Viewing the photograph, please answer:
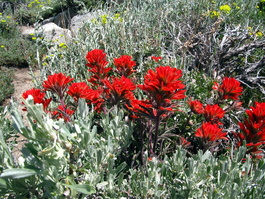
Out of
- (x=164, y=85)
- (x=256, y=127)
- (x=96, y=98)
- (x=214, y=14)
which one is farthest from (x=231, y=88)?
(x=214, y=14)

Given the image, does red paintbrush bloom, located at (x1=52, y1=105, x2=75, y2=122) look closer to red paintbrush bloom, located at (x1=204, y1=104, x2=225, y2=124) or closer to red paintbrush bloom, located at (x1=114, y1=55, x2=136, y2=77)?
red paintbrush bloom, located at (x1=114, y1=55, x2=136, y2=77)

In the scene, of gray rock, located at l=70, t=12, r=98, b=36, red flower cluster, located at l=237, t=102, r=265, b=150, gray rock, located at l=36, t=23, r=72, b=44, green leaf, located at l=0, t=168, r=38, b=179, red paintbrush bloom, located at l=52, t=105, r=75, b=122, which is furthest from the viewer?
gray rock, located at l=70, t=12, r=98, b=36

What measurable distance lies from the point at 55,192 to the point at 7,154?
0.23 metres

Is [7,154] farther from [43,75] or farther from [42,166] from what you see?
[43,75]

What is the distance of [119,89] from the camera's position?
130 cm

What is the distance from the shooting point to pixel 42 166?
0.86 metres

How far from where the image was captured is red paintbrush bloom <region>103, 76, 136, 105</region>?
1302 millimetres

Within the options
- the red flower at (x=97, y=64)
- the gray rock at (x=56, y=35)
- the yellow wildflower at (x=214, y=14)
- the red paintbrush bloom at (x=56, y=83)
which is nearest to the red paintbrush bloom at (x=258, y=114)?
the red flower at (x=97, y=64)

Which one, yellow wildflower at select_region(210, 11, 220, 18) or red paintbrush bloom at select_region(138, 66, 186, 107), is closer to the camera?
red paintbrush bloom at select_region(138, 66, 186, 107)

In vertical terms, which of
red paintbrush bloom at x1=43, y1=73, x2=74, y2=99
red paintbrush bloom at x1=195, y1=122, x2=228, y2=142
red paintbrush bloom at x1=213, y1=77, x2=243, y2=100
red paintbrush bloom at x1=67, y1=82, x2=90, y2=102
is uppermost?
red paintbrush bloom at x1=43, y1=73, x2=74, y2=99

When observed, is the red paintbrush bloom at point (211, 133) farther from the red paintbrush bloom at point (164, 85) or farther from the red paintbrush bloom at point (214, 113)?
the red paintbrush bloom at point (164, 85)

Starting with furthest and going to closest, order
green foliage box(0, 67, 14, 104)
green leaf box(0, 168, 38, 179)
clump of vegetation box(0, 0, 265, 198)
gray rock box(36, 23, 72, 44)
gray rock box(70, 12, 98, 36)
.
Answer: green foliage box(0, 67, 14, 104), gray rock box(70, 12, 98, 36), gray rock box(36, 23, 72, 44), clump of vegetation box(0, 0, 265, 198), green leaf box(0, 168, 38, 179)

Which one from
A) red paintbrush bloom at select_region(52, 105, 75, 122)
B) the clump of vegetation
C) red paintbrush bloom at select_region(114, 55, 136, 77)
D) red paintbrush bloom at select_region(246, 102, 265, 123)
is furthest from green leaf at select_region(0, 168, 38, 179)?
red paintbrush bloom at select_region(246, 102, 265, 123)

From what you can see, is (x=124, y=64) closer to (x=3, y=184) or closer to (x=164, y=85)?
(x=164, y=85)
